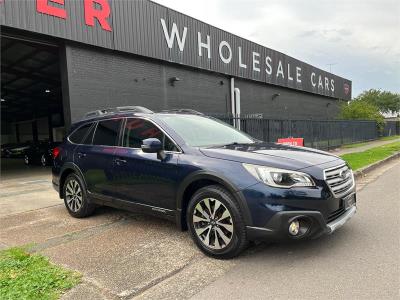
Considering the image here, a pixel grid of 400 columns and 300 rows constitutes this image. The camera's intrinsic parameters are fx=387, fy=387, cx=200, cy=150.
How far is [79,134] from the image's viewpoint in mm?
6648

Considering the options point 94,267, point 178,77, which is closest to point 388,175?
point 94,267

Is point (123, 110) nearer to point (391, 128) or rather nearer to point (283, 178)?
point (283, 178)

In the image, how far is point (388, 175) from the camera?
10.8m

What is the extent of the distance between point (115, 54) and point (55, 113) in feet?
65.8

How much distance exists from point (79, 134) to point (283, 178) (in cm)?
395

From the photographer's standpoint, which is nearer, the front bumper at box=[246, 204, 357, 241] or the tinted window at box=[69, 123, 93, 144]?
the front bumper at box=[246, 204, 357, 241]

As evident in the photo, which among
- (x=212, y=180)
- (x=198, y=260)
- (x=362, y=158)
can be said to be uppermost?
(x=212, y=180)

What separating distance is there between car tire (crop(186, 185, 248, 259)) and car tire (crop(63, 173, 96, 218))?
237 cm

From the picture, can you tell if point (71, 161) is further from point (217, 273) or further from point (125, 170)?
point (217, 273)

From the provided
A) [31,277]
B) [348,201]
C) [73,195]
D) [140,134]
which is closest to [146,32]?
[73,195]

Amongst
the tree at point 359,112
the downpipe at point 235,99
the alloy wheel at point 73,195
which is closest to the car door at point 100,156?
the alloy wheel at point 73,195

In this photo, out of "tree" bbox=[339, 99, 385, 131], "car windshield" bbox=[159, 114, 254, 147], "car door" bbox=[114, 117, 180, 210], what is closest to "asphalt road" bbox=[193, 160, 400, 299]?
"car door" bbox=[114, 117, 180, 210]

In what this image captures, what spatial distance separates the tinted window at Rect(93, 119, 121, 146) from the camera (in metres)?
5.80

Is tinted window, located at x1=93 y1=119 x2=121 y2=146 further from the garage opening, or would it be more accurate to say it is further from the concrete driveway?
the garage opening
